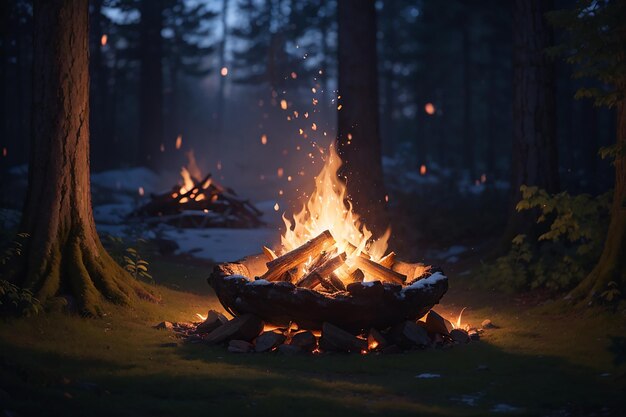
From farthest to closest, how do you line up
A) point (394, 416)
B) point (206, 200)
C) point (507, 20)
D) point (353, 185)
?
point (507, 20)
point (206, 200)
point (353, 185)
point (394, 416)

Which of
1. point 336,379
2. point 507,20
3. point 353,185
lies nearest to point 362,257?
point 336,379

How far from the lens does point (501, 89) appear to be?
52.4 meters

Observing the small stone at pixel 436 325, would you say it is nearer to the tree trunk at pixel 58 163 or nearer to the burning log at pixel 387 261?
the burning log at pixel 387 261

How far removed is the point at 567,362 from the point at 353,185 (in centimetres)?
793

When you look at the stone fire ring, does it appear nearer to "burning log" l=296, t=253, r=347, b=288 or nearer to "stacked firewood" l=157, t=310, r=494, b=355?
"stacked firewood" l=157, t=310, r=494, b=355

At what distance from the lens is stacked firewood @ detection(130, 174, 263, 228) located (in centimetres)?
2034

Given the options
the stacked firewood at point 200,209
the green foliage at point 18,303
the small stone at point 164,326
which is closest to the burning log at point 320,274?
the small stone at point 164,326

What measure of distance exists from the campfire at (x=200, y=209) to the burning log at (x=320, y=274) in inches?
464

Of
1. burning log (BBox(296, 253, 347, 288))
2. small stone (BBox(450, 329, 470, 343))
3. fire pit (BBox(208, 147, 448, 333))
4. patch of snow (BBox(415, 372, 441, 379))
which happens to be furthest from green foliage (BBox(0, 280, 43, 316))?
small stone (BBox(450, 329, 470, 343))

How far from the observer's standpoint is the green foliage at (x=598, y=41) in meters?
9.19

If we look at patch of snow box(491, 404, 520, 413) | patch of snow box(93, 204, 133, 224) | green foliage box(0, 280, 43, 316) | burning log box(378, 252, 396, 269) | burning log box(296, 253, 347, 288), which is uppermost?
patch of snow box(93, 204, 133, 224)

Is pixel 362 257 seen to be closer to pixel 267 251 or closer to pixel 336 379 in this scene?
pixel 267 251

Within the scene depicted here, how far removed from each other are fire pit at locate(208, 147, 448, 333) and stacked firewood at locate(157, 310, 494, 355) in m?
0.14

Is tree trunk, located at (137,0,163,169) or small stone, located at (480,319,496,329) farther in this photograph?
tree trunk, located at (137,0,163,169)
